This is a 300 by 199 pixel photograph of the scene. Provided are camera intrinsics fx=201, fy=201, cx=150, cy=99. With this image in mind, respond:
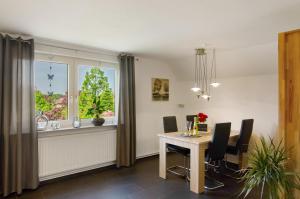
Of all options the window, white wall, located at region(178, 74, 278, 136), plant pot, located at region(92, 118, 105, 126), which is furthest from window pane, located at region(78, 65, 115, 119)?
white wall, located at region(178, 74, 278, 136)

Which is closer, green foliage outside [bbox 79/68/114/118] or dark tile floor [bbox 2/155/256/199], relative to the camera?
dark tile floor [bbox 2/155/256/199]

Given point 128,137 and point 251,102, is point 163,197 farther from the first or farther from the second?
point 251,102

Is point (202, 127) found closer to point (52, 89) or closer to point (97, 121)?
point (97, 121)

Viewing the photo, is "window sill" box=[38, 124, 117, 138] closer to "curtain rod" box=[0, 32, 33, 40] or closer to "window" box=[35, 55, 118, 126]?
"window" box=[35, 55, 118, 126]

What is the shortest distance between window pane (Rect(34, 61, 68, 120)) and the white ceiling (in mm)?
586

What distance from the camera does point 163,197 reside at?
2.87 metres

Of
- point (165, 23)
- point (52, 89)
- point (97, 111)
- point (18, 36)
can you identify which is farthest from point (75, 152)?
point (165, 23)

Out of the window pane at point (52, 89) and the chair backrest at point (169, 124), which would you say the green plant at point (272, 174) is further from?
the window pane at point (52, 89)

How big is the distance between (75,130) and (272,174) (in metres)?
3.03

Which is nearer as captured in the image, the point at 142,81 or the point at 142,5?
the point at 142,5

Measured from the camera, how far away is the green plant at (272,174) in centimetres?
194

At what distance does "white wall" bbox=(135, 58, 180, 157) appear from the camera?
4.62 metres

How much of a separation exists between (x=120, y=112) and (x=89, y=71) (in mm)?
1021

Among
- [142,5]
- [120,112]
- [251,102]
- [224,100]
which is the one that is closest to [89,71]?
[120,112]
